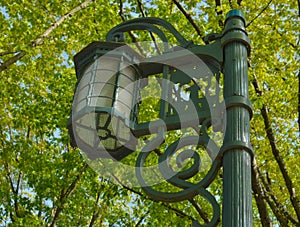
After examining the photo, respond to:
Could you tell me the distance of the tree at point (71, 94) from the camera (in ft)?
28.9

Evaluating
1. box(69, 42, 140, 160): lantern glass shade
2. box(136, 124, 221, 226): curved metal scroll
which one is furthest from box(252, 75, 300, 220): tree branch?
box(136, 124, 221, 226): curved metal scroll

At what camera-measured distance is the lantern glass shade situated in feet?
10.5

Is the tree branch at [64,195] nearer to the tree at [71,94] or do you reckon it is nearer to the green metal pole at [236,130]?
the tree at [71,94]

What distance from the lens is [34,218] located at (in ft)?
35.0

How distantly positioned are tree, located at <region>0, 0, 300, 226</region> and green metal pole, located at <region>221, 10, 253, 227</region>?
14.4ft

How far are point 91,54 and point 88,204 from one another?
382 inches

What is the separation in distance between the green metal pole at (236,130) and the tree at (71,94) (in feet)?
14.4

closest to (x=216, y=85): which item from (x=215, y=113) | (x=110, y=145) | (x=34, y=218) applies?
(x=215, y=113)

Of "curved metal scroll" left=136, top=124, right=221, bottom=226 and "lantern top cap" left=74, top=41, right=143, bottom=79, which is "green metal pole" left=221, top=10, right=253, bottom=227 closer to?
"curved metal scroll" left=136, top=124, right=221, bottom=226

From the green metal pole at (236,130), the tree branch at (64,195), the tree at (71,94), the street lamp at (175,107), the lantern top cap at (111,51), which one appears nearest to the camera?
the green metal pole at (236,130)

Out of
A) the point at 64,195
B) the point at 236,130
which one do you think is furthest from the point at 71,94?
the point at 236,130

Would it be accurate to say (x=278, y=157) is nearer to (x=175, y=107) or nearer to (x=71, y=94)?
(x=71, y=94)

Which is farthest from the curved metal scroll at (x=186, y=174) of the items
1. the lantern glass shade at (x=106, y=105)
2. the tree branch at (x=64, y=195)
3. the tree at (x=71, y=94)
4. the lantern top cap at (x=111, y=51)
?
the tree branch at (x=64, y=195)

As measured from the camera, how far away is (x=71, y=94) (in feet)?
33.8
